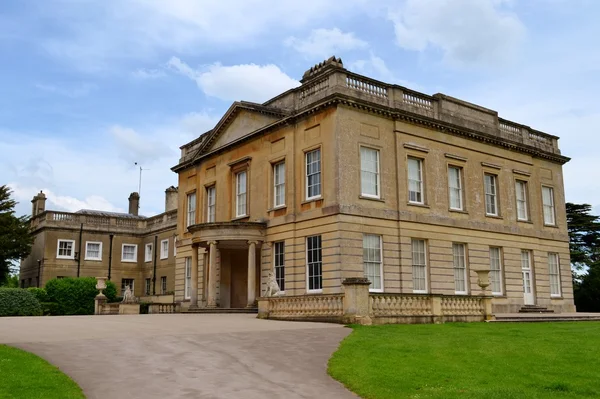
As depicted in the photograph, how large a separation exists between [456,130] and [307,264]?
943cm

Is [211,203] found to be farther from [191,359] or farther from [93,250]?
[191,359]

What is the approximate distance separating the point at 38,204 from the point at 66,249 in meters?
6.40

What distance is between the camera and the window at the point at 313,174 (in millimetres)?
23984

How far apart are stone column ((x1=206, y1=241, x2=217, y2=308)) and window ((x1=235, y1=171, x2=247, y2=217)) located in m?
2.43

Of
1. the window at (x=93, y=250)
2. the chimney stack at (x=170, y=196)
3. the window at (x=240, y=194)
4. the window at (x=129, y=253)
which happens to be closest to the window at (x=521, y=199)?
the window at (x=240, y=194)

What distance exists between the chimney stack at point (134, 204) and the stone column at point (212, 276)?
26681 millimetres

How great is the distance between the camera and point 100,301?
Answer: 28.0 meters

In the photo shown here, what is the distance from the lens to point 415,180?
A: 25562mm

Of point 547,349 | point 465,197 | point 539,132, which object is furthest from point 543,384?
point 539,132

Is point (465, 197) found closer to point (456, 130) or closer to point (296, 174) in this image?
point (456, 130)

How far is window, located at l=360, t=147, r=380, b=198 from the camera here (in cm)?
2377

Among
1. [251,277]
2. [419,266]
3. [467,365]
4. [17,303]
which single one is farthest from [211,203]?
[467,365]

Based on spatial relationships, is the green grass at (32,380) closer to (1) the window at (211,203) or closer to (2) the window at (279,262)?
(2) the window at (279,262)

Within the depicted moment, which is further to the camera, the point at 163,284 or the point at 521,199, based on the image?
the point at 163,284
